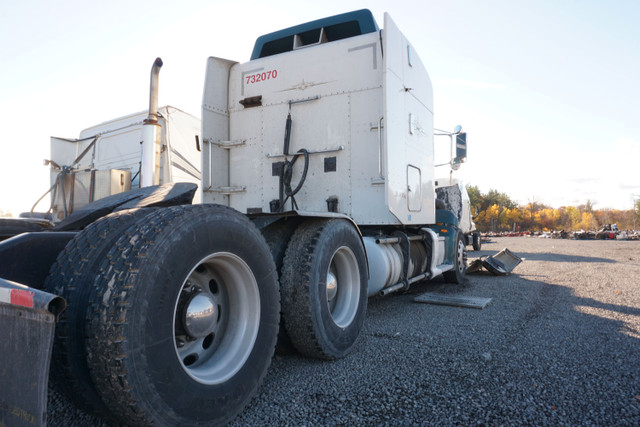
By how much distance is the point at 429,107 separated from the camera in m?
5.70

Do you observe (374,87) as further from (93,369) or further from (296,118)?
(93,369)

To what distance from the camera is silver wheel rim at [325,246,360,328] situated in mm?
3277

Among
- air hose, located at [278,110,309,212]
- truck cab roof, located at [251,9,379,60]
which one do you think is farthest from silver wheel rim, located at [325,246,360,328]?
truck cab roof, located at [251,9,379,60]

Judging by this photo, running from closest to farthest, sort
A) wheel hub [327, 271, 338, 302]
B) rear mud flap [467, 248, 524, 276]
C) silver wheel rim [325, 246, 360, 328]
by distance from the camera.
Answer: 1. wheel hub [327, 271, 338, 302]
2. silver wheel rim [325, 246, 360, 328]
3. rear mud flap [467, 248, 524, 276]

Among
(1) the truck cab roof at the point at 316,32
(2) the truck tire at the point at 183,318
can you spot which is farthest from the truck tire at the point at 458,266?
(2) the truck tire at the point at 183,318

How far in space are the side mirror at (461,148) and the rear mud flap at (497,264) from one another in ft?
10.2

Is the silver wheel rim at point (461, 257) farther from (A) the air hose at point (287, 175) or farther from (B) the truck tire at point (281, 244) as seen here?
(B) the truck tire at point (281, 244)

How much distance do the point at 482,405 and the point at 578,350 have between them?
1607mm

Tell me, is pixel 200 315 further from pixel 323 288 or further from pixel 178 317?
pixel 323 288

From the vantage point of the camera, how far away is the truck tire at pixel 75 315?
1.50 m

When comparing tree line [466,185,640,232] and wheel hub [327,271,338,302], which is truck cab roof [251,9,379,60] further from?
tree line [466,185,640,232]

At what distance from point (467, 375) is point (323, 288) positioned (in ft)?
3.86

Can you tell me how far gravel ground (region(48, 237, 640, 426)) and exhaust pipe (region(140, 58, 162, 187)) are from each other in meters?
2.67

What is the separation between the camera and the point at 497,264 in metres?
8.50
